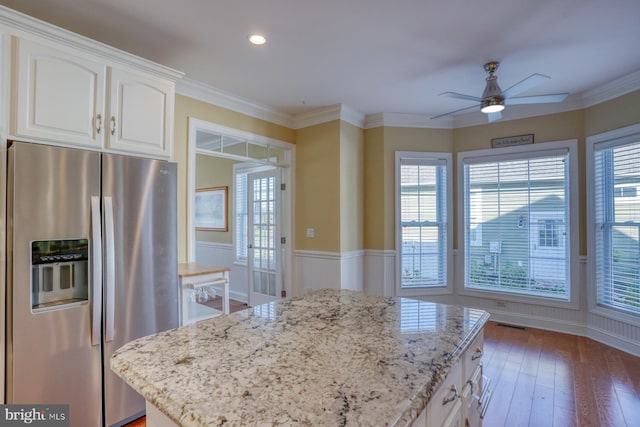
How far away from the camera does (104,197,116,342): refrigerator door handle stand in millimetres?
1907

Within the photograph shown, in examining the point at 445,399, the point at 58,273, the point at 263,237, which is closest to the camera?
the point at 445,399

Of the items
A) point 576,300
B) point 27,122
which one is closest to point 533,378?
point 576,300

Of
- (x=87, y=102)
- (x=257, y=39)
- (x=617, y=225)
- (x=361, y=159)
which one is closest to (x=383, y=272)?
(x=361, y=159)

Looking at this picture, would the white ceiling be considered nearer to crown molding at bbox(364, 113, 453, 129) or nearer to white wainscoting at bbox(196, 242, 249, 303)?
crown molding at bbox(364, 113, 453, 129)

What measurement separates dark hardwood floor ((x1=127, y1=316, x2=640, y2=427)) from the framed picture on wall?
3.63m

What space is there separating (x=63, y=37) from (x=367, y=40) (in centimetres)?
194

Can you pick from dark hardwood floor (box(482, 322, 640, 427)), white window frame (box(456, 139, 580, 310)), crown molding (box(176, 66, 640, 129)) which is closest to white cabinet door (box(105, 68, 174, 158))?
crown molding (box(176, 66, 640, 129))

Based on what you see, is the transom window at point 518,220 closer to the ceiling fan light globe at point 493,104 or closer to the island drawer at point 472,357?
the ceiling fan light globe at point 493,104

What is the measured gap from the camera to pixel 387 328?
1287mm

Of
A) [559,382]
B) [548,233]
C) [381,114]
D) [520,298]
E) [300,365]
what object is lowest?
[559,382]

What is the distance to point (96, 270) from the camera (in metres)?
1.86

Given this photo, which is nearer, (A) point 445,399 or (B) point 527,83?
(A) point 445,399

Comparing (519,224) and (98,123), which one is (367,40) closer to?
(98,123)

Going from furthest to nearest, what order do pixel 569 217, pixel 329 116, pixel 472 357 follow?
pixel 329 116, pixel 569 217, pixel 472 357
